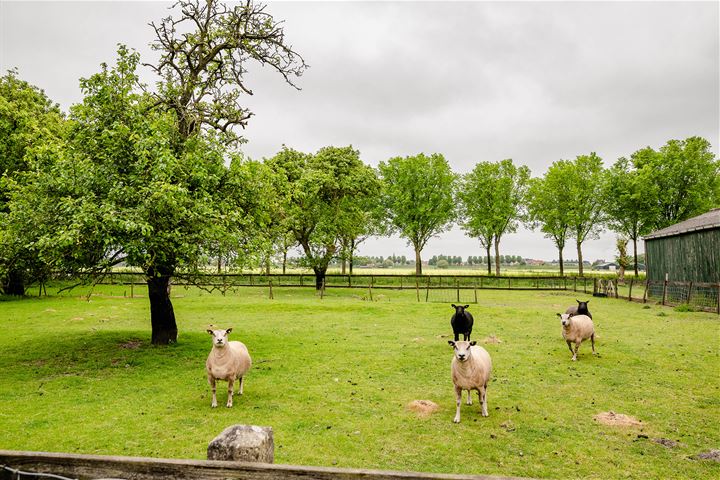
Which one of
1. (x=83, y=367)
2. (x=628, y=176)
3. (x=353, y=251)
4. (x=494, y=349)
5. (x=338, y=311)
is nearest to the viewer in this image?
(x=83, y=367)

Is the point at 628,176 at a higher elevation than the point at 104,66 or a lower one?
higher

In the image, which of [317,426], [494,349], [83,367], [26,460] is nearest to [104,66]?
[83,367]

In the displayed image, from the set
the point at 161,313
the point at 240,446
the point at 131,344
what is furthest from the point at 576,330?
the point at 131,344

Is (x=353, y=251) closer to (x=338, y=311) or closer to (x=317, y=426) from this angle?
(x=338, y=311)

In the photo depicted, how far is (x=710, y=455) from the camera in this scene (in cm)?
845

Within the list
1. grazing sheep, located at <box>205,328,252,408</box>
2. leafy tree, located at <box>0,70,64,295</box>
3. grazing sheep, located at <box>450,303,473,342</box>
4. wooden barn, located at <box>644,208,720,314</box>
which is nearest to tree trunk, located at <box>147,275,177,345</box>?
leafy tree, located at <box>0,70,64,295</box>

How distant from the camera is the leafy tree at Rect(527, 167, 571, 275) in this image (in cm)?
7856

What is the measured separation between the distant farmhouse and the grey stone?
40.8m

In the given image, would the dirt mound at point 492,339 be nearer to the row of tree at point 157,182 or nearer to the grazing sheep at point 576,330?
the grazing sheep at point 576,330

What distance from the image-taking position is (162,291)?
18.5 meters

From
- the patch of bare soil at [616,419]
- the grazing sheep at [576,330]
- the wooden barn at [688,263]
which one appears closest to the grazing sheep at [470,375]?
the patch of bare soil at [616,419]

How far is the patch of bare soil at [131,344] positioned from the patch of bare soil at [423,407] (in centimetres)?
1265

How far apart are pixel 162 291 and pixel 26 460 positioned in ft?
49.7

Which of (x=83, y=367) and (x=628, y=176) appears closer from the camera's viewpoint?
(x=83, y=367)
